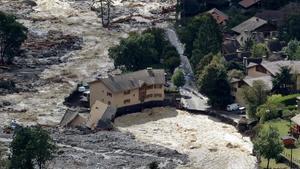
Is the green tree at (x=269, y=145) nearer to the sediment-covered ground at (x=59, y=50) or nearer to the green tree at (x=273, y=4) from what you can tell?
the sediment-covered ground at (x=59, y=50)

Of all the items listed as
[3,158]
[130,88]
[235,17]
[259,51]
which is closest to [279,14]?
[235,17]

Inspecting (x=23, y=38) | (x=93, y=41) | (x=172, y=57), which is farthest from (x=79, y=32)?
(x=172, y=57)

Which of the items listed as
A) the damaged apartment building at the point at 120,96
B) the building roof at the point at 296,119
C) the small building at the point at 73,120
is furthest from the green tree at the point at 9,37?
the building roof at the point at 296,119

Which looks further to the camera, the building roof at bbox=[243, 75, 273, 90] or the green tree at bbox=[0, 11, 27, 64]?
the green tree at bbox=[0, 11, 27, 64]

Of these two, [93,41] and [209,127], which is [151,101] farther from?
[93,41]

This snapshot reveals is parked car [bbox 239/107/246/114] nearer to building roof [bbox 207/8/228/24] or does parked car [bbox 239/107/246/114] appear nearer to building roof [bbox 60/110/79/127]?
building roof [bbox 60/110/79/127]

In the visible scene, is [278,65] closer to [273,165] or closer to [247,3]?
[273,165]

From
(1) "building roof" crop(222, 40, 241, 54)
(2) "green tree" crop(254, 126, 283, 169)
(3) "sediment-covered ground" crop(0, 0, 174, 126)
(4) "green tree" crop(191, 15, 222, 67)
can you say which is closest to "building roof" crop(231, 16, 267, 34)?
(1) "building roof" crop(222, 40, 241, 54)
